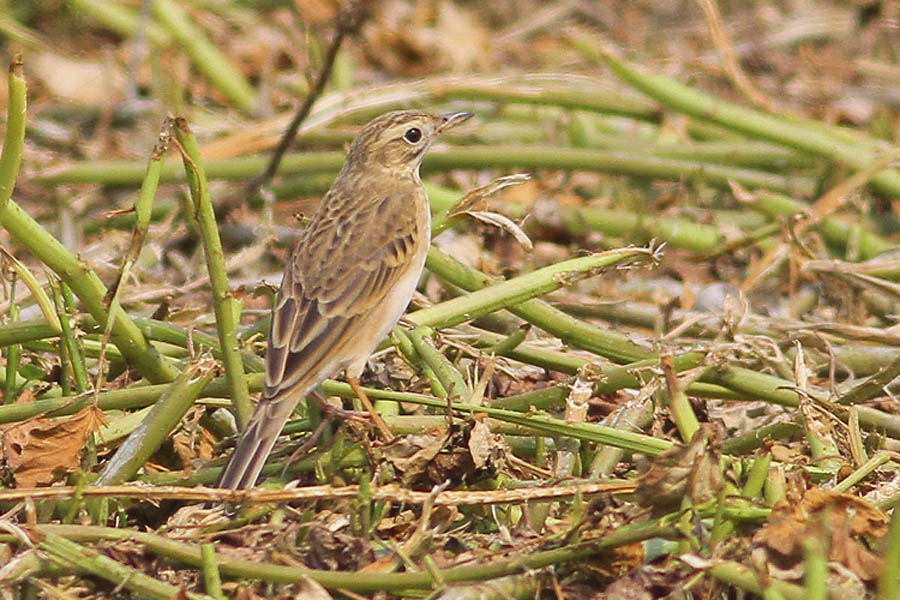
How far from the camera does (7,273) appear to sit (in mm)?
4508

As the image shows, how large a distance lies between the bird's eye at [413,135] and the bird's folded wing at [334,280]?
0.38 m

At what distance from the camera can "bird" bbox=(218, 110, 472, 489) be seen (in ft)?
13.2

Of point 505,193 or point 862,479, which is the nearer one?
point 862,479

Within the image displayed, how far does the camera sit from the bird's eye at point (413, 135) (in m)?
5.48

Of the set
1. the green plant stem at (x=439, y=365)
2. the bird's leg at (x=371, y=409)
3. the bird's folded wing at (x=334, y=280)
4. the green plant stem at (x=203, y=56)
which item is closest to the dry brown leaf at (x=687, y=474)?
the green plant stem at (x=439, y=365)

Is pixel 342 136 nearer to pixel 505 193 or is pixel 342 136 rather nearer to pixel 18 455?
pixel 505 193

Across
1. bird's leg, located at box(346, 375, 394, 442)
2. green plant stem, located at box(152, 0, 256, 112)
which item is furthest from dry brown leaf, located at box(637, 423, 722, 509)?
green plant stem, located at box(152, 0, 256, 112)

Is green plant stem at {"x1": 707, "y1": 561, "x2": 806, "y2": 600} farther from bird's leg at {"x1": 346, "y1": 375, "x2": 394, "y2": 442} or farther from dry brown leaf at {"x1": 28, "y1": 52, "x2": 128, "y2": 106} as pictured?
dry brown leaf at {"x1": 28, "y1": 52, "x2": 128, "y2": 106}

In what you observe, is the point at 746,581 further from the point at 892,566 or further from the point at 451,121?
the point at 451,121

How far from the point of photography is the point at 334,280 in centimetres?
463

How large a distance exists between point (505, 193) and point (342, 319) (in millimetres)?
3090

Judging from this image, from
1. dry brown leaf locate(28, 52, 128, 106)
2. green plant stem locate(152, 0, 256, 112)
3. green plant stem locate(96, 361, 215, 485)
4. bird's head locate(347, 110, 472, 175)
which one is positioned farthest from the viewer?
dry brown leaf locate(28, 52, 128, 106)

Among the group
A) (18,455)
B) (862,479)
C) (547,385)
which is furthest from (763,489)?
(18,455)

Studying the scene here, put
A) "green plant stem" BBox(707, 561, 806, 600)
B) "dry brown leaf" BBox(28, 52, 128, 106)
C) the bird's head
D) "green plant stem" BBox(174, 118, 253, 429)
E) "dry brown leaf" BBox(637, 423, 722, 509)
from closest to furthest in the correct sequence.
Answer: "green plant stem" BBox(707, 561, 806, 600) → "dry brown leaf" BBox(637, 423, 722, 509) → "green plant stem" BBox(174, 118, 253, 429) → the bird's head → "dry brown leaf" BBox(28, 52, 128, 106)
